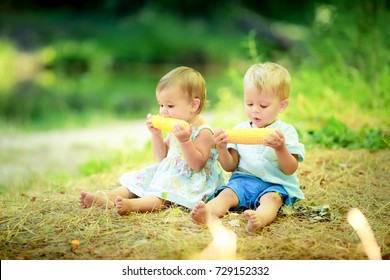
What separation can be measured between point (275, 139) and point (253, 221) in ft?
1.24

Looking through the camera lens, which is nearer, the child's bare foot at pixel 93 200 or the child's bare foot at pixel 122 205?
the child's bare foot at pixel 122 205

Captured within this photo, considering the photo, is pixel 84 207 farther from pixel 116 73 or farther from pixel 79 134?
pixel 116 73

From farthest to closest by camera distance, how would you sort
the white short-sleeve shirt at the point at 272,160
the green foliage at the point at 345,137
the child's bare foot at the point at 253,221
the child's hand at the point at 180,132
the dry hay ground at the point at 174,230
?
1. the green foliage at the point at 345,137
2. the white short-sleeve shirt at the point at 272,160
3. the child's hand at the point at 180,132
4. the child's bare foot at the point at 253,221
5. the dry hay ground at the point at 174,230

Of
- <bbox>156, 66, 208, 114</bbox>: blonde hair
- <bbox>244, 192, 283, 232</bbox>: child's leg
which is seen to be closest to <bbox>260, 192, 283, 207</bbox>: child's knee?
<bbox>244, 192, 283, 232</bbox>: child's leg

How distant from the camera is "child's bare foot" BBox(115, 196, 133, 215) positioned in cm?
282

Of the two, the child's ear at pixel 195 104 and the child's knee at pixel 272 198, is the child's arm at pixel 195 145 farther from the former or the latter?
the child's knee at pixel 272 198

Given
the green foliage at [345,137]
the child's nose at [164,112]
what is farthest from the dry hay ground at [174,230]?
the green foliage at [345,137]

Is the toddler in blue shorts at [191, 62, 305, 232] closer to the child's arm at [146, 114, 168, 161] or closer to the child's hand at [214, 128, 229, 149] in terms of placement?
the child's hand at [214, 128, 229, 149]

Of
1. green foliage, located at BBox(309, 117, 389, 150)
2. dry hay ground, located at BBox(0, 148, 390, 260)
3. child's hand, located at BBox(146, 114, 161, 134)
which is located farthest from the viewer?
green foliage, located at BBox(309, 117, 389, 150)

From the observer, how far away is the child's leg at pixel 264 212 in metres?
2.64

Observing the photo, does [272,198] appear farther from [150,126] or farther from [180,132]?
[150,126]

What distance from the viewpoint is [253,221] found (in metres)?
2.64
